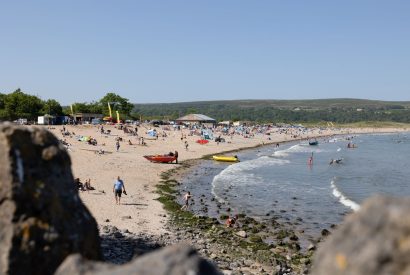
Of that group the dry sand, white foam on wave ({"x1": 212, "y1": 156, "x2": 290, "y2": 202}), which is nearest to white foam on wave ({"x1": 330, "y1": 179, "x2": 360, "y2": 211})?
white foam on wave ({"x1": 212, "y1": 156, "x2": 290, "y2": 202})

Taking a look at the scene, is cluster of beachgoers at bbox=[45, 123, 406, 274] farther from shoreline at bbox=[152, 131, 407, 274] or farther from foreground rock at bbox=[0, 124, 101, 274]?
foreground rock at bbox=[0, 124, 101, 274]

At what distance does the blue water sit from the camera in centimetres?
3358

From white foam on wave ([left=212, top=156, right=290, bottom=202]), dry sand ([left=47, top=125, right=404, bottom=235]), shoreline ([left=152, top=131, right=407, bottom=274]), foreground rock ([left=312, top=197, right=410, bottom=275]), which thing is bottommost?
white foam on wave ([left=212, top=156, right=290, bottom=202])

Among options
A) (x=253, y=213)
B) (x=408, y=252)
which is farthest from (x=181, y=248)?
(x=253, y=213)

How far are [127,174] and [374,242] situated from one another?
138ft

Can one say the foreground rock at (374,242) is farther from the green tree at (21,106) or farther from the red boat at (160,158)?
the green tree at (21,106)

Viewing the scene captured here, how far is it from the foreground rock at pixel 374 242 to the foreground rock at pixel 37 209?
3.98 m

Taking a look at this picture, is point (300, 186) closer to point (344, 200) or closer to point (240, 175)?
point (240, 175)

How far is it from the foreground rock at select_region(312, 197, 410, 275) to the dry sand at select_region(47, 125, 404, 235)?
19.5 m

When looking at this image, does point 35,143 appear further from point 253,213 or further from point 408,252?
point 253,213

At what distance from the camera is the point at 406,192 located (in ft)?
148

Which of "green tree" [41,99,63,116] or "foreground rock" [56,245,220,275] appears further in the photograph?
"green tree" [41,99,63,116]

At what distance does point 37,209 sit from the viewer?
6852 millimetres

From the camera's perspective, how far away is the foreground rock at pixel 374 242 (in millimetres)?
4145
